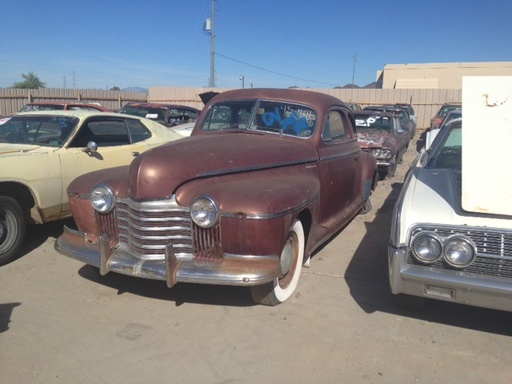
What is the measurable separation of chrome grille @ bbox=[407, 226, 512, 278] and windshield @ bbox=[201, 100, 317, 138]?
83.8 inches

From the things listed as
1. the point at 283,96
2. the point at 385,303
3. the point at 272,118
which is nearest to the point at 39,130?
the point at 272,118

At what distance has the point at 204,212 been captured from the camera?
321cm

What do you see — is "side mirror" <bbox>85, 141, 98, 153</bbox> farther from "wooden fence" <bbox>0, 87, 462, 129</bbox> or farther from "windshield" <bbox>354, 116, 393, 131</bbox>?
"wooden fence" <bbox>0, 87, 462, 129</bbox>

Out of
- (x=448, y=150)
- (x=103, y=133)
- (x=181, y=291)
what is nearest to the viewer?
(x=181, y=291)

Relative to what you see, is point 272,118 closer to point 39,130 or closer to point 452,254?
point 452,254

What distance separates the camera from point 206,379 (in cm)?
275

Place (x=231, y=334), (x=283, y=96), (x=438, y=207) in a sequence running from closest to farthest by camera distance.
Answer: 1. (x=438, y=207)
2. (x=231, y=334)
3. (x=283, y=96)

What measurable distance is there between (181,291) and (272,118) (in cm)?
206

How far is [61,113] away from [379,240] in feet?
14.7

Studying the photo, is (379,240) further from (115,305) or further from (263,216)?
(115,305)

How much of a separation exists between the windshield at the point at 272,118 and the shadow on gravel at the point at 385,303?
155 cm

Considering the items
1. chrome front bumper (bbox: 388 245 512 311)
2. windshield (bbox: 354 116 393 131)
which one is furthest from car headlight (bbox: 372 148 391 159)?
chrome front bumper (bbox: 388 245 512 311)

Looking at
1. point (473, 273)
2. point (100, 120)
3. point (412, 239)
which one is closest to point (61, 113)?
point (100, 120)

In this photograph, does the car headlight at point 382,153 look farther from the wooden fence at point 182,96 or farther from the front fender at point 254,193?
the wooden fence at point 182,96
